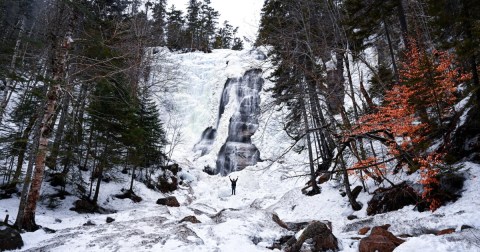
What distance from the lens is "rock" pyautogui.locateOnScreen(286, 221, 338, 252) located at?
22.0 ft

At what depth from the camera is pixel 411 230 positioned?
760cm

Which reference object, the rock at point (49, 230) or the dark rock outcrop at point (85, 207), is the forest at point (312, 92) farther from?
the rock at point (49, 230)

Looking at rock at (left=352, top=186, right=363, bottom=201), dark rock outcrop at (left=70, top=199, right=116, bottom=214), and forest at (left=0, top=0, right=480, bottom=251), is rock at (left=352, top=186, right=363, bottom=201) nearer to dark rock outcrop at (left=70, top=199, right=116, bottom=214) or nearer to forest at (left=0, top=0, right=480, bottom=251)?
forest at (left=0, top=0, right=480, bottom=251)

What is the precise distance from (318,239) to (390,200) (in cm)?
498

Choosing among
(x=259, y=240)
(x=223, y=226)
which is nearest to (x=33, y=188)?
(x=223, y=226)

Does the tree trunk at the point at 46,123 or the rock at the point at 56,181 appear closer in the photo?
the tree trunk at the point at 46,123

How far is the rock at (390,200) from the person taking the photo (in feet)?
31.8

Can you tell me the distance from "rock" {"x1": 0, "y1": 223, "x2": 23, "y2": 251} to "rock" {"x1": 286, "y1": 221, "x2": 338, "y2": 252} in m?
6.79

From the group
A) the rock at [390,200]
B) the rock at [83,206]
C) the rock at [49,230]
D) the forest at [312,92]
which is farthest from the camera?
the rock at [83,206]

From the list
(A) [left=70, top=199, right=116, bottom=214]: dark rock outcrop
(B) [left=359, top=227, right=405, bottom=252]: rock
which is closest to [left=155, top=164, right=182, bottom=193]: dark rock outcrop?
(A) [left=70, top=199, right=116, bottom=214]: dark rock outcrop

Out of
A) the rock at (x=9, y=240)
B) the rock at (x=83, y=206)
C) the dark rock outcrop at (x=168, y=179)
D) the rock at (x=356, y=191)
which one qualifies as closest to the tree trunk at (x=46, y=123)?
the rock at (x=9, y=240)

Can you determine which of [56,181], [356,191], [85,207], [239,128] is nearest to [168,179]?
[56,181]

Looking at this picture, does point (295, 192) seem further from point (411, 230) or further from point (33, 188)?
point (33, 188)

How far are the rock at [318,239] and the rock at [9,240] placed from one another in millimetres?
6787
